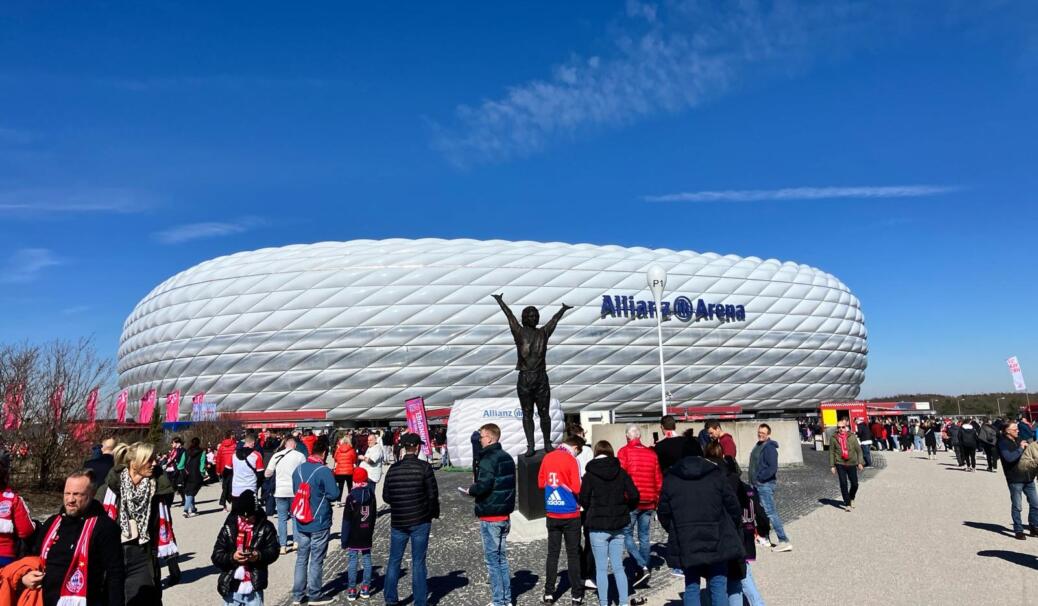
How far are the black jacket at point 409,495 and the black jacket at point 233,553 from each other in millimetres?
1253

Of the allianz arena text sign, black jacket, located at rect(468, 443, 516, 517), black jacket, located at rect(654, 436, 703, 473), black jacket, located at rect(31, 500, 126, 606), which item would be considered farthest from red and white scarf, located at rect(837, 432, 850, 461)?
the allianz arena text sign

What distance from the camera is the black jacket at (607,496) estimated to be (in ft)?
18.0

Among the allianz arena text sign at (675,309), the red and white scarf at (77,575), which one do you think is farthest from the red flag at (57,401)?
the allianz arena text sign at (675,309)

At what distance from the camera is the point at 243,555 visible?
4336 mm

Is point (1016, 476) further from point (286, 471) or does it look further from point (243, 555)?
point (286, 471)

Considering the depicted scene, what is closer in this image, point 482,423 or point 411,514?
point 411,514

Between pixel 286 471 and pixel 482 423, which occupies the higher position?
pixel 482 423

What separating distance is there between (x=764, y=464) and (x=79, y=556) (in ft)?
25.0

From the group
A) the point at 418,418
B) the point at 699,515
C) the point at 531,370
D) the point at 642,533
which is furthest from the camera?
the point at 418,418

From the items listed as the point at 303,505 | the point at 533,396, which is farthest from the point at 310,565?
the point at 533,396

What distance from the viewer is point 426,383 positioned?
153 ft

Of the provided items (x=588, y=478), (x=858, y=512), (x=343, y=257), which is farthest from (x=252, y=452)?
(x=343, y=257)

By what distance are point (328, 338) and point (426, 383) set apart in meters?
8.01

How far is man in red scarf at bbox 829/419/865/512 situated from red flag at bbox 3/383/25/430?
1929 centimetres
